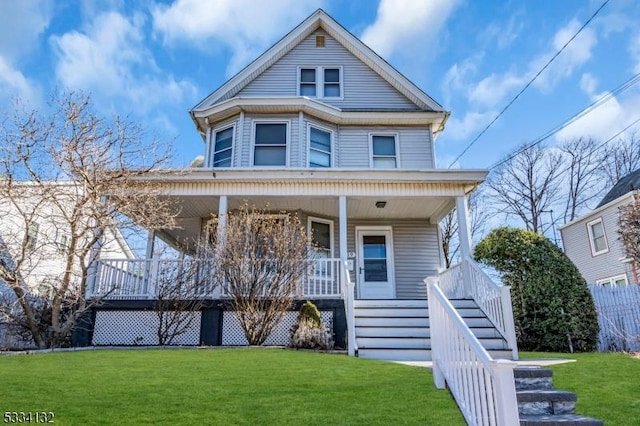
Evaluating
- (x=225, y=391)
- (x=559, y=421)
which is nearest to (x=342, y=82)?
(x=225, y=391)

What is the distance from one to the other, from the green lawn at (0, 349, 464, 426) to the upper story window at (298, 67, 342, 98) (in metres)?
9.60

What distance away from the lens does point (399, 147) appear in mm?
→ 12766

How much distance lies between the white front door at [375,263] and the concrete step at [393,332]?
138 inches

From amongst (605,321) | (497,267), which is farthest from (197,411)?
(605,321)

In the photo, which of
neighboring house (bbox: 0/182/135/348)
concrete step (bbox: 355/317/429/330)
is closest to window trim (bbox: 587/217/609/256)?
concrete step (bbox: 355/317/429/330)

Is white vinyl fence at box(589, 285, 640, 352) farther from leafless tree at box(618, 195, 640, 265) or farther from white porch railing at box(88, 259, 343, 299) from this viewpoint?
white porch railing at box(88, 259, 343, 299)

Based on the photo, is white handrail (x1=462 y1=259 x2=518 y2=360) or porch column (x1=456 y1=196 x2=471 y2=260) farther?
porch column (x1=456 y1=196 x2=471 y2=260)

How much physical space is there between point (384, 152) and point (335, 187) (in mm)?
3586

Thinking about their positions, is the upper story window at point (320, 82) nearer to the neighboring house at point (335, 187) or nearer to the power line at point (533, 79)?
the neighboring house at point (335, 187)

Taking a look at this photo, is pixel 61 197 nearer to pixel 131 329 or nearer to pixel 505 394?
pixel 131 329

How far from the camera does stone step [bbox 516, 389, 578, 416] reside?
12.8 feet

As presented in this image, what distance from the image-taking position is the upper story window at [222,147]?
1220 centimetres

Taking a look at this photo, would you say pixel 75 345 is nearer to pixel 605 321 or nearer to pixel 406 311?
pixel 406 311

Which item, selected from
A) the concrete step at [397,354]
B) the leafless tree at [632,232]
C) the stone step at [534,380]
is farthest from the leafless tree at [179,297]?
the leafless tree at [632,232]
